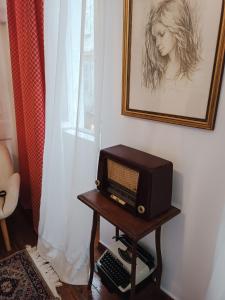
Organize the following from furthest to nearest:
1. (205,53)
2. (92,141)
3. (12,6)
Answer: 1. (12,6)
2. (92,141)
3. (205,53)

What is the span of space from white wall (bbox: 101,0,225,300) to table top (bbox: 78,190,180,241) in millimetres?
123

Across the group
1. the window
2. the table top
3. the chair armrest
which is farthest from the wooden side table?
the chair armrest

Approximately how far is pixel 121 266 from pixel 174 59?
3.60 ft

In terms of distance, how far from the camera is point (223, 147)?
869mm

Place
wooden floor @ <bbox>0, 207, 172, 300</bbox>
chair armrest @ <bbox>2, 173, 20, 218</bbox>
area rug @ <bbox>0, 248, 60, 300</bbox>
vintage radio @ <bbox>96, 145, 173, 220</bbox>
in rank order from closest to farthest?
1. vintage radio @ <bbox>96, 145, 173, 220</bbox>
2. wooden floor @ <bbox>0, 207, 172, 300</bbox>
3. area rug @ <bbox>0, 248, 60, 300</bbox>
4. chair armrest @ <bbox>2, 173, 20, 218</bbox>

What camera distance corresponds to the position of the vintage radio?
0.93 m

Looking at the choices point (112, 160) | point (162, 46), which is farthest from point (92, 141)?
point (162, 46)

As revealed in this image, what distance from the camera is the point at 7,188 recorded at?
5.61 ft

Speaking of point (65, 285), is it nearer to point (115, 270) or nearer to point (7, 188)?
point (115, 270)

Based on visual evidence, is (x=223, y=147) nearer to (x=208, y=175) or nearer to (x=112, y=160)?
(x=208, y=175)

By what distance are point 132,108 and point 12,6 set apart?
1.25 m

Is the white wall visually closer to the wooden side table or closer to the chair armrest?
the wooden side table

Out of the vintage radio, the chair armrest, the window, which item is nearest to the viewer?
the vintage radio

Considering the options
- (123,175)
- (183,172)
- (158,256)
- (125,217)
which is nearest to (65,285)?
(158,256)
